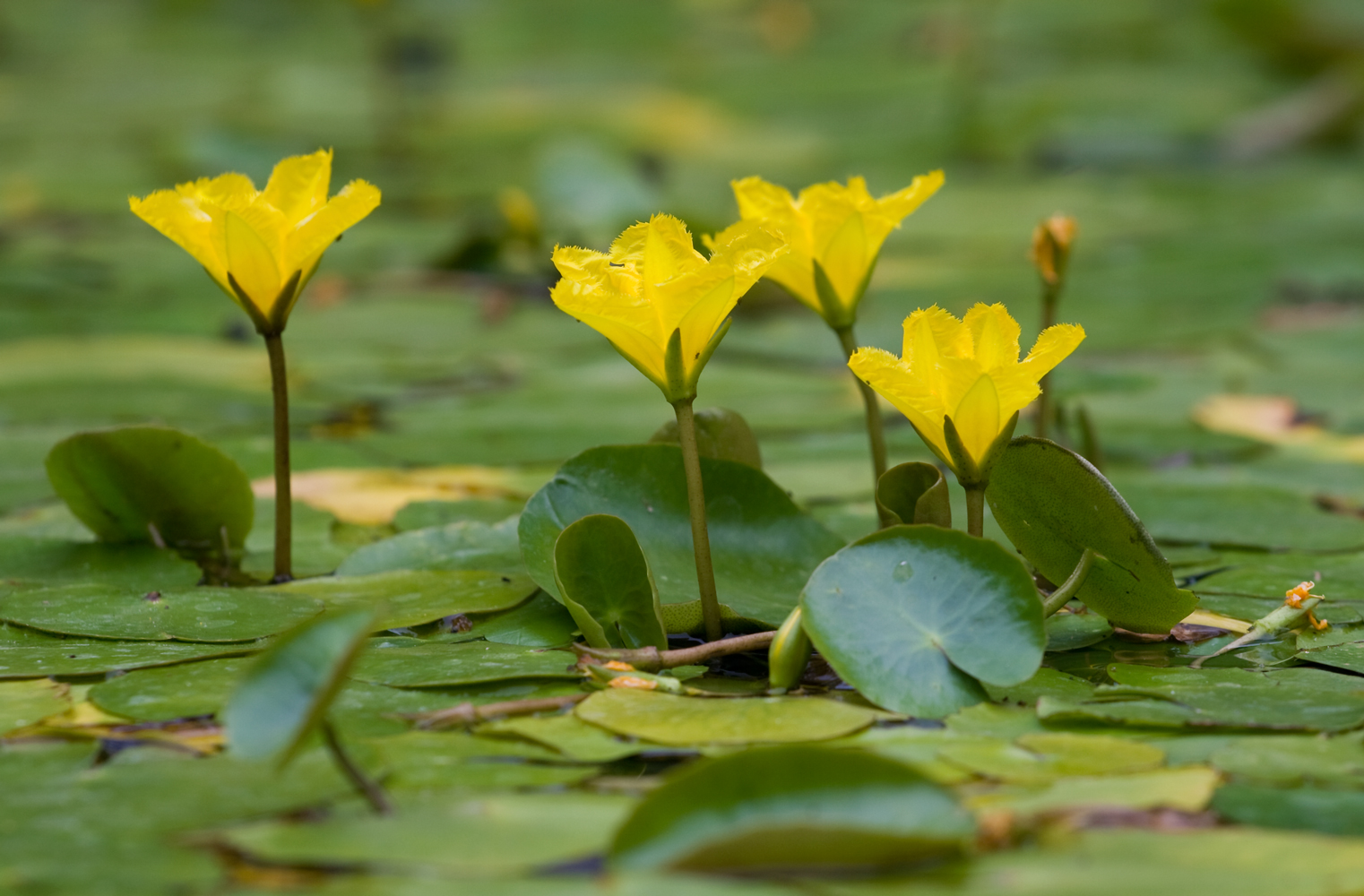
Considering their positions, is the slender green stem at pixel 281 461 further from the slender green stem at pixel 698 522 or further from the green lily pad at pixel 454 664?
the slender green stem at pixel 698 522

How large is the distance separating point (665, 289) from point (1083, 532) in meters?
0.30

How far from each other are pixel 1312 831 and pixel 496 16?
6.45m

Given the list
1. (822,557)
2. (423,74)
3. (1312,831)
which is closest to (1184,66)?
(423,74)

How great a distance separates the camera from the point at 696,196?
10.3ft

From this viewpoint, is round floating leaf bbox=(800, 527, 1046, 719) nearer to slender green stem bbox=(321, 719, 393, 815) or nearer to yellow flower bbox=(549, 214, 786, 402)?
yellow flower bbox=(549, 214, 786, 402)

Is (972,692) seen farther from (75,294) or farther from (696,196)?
(696,196)

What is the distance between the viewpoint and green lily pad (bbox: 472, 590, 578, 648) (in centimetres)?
84

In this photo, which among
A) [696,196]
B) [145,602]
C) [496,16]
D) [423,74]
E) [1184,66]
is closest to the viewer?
[145,602]

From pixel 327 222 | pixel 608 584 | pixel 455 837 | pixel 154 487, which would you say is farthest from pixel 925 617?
pixel 154 487

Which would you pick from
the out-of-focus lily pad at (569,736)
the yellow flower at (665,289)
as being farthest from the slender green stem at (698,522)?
the out-of-focus lily pad at (569,736)

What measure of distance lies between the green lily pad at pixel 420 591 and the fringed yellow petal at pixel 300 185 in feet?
0.84

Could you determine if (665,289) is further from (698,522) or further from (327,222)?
(327,222)

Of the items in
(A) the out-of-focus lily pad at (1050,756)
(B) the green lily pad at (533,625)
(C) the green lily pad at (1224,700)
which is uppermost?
(B) the green lily pad at (533,625)

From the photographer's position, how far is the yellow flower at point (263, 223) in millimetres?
816
